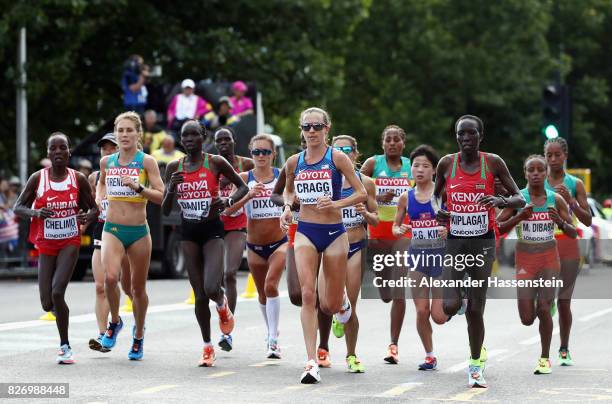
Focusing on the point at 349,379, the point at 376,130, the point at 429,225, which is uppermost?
the point at 376,130

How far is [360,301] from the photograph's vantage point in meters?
21.4

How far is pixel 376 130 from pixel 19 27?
24633mm

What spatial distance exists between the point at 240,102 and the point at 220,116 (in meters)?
0.98

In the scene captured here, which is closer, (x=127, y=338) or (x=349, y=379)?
(x=349, y=379)

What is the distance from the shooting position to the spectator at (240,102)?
1077 inches

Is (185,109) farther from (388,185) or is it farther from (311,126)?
(311,126)

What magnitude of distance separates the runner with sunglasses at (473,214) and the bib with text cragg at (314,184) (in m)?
0.87

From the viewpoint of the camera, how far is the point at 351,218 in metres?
12.1

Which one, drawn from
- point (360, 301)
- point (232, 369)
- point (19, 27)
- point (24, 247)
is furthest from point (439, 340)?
point (19, 27)

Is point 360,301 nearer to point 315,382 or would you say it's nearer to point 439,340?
point 439,340

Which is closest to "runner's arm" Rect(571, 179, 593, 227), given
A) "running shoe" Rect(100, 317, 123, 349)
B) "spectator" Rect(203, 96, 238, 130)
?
"running shoe" Rect(100, 317, 123, 349)

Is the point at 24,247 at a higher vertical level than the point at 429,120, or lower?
lower

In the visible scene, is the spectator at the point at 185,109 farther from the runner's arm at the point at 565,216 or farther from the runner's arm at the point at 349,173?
the runner's arm at the point at 349,173

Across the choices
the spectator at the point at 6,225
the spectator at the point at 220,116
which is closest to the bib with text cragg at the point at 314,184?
the spectator at the point at 220,116
